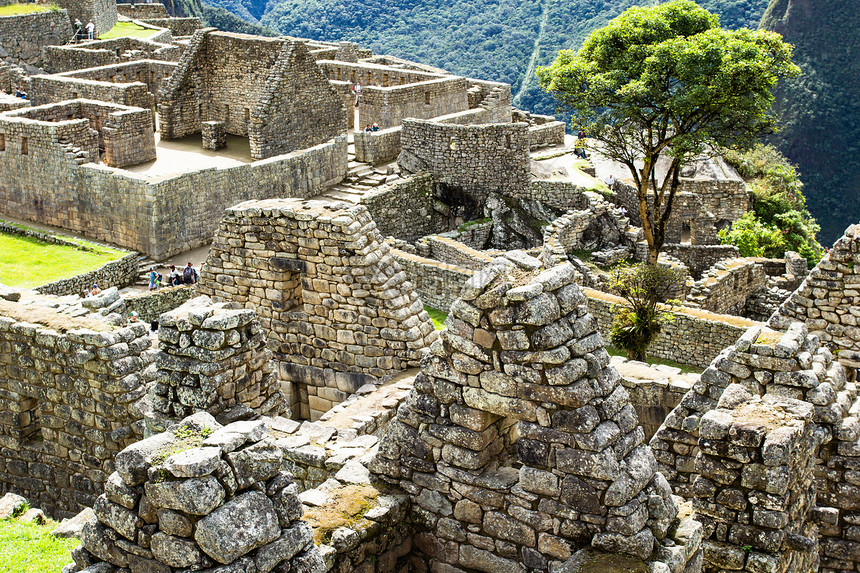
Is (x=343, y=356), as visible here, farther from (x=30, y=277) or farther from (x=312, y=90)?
(x=312, y=90)

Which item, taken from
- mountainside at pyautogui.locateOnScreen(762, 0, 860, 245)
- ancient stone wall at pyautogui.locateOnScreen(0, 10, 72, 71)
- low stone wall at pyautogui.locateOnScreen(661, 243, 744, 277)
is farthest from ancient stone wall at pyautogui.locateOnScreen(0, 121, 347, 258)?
mountainside at pyautogui.locateOnScreen(762, 0, 860, 245)

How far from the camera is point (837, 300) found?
9266 mm

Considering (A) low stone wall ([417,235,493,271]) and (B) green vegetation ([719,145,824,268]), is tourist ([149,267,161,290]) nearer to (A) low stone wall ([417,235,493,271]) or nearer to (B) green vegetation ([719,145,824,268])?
(A) low stone wall ([417,235,493,271])

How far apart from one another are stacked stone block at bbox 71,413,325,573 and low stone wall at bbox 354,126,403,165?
21575mm

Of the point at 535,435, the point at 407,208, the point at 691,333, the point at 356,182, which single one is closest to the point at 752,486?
the point at 535,435

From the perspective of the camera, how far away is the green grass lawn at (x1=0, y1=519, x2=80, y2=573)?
746cm

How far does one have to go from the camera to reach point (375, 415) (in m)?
9.05

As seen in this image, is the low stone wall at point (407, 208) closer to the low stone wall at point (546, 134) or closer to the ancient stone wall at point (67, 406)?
the low stone wall at point (546, 134)

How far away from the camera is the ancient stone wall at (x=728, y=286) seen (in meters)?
21.4

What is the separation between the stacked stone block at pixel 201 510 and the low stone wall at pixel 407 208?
18891 millimetres

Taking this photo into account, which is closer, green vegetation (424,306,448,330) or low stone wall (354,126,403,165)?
green vegetation (424,306,448,330)

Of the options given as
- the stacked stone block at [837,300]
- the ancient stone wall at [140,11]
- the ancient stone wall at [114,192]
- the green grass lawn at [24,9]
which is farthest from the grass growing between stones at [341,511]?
the ancient stone wall at [140,11]

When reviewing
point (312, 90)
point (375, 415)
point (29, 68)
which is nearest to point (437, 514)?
point (375, 415)

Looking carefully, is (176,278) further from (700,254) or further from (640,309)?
(700,254)
